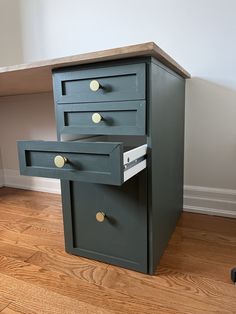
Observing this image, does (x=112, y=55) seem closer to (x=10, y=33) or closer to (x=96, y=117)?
(x=96, y=117)

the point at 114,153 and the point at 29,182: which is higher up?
the point at 114,153

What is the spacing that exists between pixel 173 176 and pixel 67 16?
4.07 ft

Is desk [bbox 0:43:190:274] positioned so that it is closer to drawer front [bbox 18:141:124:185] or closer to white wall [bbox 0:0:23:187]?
drawer front [bbox 18:141:124:185]

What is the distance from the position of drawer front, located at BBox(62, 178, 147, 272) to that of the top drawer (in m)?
0.28

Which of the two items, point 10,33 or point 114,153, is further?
point 10,33

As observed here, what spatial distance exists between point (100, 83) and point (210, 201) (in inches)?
37.0

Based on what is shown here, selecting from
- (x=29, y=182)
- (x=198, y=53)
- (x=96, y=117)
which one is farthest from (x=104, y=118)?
(x=29, y=182)

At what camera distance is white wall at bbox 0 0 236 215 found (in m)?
1.22

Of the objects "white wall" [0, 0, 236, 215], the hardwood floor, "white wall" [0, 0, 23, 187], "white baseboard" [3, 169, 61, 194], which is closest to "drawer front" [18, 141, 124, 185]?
the hardwood floor

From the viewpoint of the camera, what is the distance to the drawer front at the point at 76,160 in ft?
2.09

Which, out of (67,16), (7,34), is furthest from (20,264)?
(7,34)

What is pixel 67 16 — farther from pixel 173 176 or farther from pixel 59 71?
pixel 173 176

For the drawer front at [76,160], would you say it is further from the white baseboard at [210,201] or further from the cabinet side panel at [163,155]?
the white baseboard at [210,201]

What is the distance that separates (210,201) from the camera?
135cm
